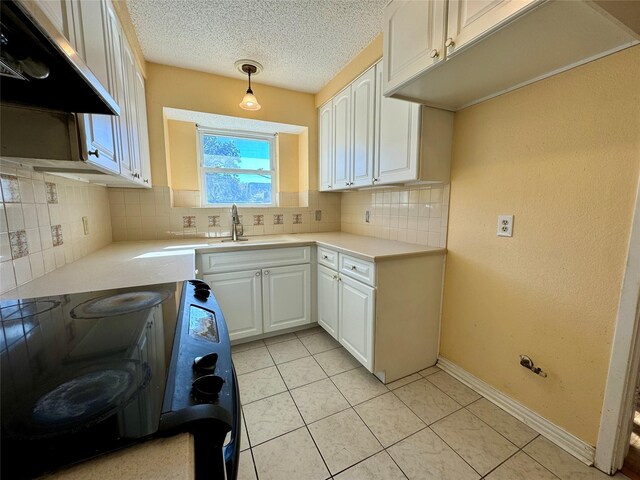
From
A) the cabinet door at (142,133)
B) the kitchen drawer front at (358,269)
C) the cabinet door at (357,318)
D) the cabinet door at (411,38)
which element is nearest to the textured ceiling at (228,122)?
the cabinet door at (142,133)

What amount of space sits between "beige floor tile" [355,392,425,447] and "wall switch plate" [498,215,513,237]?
1.13 m

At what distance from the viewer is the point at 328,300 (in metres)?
2.23

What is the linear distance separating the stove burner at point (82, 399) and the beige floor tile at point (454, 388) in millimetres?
1771

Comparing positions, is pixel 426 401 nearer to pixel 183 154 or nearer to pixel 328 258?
pixel 328 258

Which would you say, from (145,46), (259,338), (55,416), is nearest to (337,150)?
(145,46)

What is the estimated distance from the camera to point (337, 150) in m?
2.49

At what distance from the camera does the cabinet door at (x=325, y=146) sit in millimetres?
2609

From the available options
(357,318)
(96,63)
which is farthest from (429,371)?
(96,63)

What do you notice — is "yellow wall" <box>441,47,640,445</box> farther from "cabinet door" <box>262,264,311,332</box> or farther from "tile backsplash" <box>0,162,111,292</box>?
"tile backsplash" <box>0,162,111,292</box>

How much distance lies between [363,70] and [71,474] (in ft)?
8.03

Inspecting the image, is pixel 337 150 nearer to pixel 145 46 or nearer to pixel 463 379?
pixel 145 46

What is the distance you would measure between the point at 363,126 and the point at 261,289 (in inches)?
60.7

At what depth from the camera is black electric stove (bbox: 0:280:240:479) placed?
35cm

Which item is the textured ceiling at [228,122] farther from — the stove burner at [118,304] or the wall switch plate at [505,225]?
the wall switch plate at [505,225]
